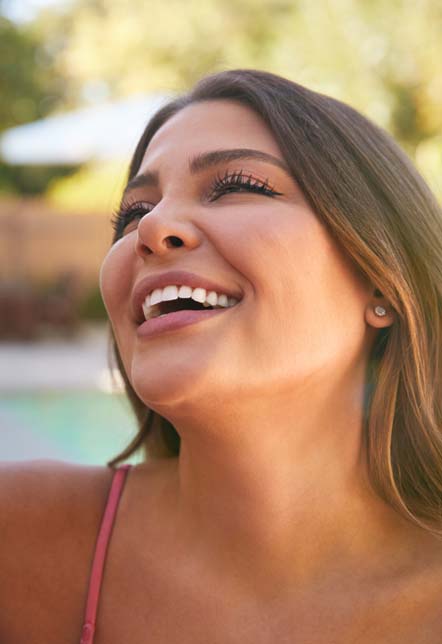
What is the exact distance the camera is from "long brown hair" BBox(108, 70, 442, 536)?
1.86 metres

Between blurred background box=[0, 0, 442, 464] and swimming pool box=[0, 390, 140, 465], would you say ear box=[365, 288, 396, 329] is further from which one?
swimming pool box=[0, 390, 140, 465]

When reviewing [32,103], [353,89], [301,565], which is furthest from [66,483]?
[32,103]

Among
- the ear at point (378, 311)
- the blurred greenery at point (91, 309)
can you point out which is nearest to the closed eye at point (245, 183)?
the ear at point (378, 311)

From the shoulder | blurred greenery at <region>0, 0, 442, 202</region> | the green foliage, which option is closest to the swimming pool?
blurred greenery at <region>0, 0, 442, 202</region>

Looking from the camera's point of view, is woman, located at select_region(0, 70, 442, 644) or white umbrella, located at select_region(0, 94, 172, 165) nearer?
woman, located at select_region(0, 70, 442, 644)

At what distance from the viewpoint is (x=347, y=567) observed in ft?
6.08

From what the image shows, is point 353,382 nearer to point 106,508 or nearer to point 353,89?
point 106,508

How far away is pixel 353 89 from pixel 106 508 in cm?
1527

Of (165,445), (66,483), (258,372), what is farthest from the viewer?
(165,445)

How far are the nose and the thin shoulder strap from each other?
706mm

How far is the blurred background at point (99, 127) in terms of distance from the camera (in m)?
8.94

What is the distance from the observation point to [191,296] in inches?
68.1

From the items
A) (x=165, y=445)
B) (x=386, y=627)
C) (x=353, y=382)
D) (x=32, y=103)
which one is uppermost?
(x=32, y=103)

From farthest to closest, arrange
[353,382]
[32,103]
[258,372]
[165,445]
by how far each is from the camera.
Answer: [32,103], [165,445], [353,382], [258,372]
